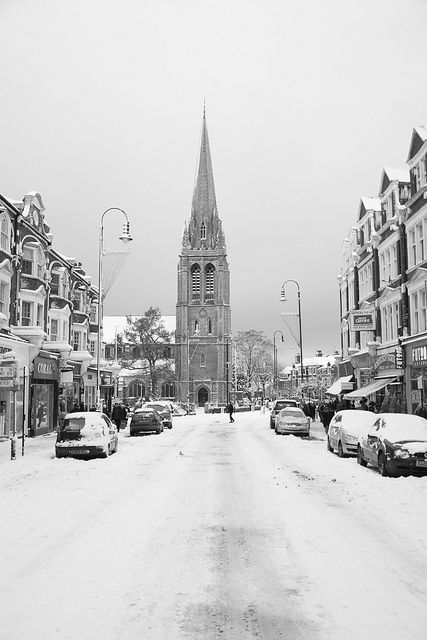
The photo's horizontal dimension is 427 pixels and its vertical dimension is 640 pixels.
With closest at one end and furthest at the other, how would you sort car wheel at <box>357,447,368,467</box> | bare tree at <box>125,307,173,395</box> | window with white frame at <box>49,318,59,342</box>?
Result: car wheel at <box>357,447,368,467</box> → window with white frame at <box>49,318,59,342</box> → bare tree at <box>125,307,173,395</box>

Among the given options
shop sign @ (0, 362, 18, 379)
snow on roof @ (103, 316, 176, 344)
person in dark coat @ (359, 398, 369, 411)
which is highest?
snow on roof @ (103, 316, 176, 344)

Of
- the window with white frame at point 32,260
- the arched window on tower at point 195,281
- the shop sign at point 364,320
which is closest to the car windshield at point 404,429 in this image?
the shop sign at point 364,320

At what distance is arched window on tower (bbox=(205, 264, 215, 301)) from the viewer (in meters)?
106

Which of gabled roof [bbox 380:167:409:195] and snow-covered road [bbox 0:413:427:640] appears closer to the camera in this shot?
snow-covered road [bbox 0:413:427:640]

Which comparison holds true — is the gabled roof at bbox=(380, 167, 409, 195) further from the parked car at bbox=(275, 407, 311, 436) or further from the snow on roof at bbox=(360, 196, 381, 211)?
the parked car at bbox=(275, 407, 311, 436)

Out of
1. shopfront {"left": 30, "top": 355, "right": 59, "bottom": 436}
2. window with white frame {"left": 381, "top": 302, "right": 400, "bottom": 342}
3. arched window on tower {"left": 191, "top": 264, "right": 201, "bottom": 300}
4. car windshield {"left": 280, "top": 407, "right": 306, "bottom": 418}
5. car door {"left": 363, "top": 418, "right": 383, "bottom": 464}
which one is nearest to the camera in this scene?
car door {"left": 363, "top": 418, "right": 383, "bottom": 464}

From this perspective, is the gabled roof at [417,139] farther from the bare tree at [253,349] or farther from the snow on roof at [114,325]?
the snow on roof at [114,325]

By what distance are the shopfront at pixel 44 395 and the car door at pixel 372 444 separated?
60.2 feet

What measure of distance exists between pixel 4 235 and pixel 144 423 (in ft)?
37.9

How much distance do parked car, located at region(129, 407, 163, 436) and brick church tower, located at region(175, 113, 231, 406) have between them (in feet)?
→ 225

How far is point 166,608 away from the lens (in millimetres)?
5504

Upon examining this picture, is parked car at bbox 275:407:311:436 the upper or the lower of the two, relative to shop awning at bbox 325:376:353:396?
lower

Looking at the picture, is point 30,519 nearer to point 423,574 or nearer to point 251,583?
point 251,583

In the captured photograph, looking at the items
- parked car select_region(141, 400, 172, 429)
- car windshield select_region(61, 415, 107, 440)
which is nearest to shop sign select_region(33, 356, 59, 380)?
parked car select_region(141, 400, 172, 429)
